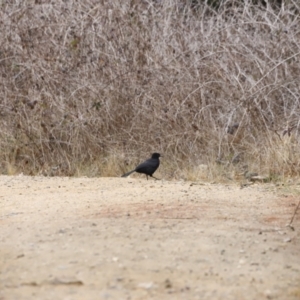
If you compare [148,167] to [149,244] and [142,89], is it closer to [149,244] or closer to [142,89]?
[142,89]

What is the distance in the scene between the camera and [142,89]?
1034cm

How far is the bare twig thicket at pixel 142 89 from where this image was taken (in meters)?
9.64

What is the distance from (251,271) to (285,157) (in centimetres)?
436

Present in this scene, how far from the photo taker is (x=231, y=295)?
405 cm

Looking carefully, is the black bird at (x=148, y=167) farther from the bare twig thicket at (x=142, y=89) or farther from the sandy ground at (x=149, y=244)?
the sandy ground at (x=149, y=244)

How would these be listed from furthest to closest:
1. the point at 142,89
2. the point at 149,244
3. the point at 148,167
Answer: the point at 142,89 → the point at 148,167 → the point at 149,244

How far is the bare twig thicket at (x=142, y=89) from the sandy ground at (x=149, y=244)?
2094 mm

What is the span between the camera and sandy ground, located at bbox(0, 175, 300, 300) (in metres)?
4.19

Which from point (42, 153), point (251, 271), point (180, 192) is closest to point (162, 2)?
point (42, 153)

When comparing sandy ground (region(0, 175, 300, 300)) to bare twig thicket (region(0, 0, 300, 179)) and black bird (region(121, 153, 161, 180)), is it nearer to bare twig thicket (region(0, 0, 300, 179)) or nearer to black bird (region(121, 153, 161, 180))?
black bird (region(121, 153, 161, 180))

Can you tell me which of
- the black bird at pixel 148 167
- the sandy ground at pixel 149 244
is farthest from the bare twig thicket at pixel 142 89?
the sandy ground at pixel 149 244

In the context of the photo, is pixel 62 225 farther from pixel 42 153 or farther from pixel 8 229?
pixel 42 153

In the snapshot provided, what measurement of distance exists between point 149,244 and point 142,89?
5447mm

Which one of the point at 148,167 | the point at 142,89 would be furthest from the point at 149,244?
the point at 142,89
